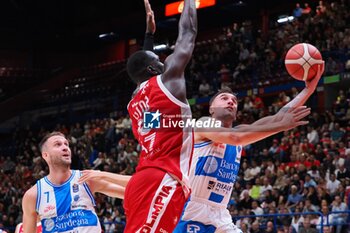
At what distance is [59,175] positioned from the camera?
656 centimetres

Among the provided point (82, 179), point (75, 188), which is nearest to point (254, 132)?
point (82, 179)

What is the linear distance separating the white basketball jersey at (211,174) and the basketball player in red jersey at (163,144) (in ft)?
6.06

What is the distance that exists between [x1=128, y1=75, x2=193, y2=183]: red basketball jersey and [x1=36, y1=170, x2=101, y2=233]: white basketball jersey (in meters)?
1.60

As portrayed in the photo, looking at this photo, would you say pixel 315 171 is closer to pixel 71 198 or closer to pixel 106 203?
pixel 106 203

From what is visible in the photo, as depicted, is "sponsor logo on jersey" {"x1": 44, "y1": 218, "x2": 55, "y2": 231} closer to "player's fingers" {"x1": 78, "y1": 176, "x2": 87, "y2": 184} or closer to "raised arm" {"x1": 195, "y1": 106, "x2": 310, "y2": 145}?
"player's fingers" {"x1": 78, "y1": 176, "x2": 87, "y2": 184}

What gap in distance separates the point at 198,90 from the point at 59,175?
18.8 m

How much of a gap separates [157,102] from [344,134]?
12.6 m

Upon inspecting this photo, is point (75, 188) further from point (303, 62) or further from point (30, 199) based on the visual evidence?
point (303, 62)

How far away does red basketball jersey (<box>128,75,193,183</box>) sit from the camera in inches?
188

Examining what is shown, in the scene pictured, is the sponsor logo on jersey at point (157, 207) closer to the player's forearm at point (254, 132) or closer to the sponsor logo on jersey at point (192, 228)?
the player's forearm at point (254, 132)

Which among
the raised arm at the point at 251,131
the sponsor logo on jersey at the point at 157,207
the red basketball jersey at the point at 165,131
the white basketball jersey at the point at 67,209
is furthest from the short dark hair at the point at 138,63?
the white basketball jersey at the point at 67,209

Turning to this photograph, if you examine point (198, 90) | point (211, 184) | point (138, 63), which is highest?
point (198, 90)

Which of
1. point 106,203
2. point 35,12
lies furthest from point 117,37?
point 106,203

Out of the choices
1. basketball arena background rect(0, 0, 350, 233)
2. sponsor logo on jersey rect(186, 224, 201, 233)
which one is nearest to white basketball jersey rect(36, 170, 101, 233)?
sponsor logo on jersey rect(186, 224, 201, 233)
